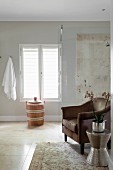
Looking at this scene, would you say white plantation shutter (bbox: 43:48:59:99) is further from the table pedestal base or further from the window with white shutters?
the table pedestal base

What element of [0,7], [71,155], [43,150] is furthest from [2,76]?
[71,155]

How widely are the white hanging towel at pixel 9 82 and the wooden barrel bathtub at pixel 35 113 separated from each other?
0.62 metres

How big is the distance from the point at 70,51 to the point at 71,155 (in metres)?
3.22

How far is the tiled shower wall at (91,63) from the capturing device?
19.9ft

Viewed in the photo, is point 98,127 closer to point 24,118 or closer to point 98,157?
point 98,157

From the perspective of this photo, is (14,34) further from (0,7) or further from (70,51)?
(70,51)

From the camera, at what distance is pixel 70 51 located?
6148 mm

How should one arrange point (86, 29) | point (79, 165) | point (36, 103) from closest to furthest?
point (79, 165) → point (36, 103) → point (86, 29)

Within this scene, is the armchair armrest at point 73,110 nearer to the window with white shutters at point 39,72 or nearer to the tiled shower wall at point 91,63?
the tiled shower wall at point 91,63

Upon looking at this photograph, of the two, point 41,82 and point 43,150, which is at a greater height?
point 41,82

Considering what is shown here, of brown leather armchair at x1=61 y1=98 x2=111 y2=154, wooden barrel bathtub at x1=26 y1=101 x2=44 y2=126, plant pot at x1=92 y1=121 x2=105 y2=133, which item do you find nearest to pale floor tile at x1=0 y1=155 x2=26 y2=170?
brown leather armchair at x1=61 y1=98 x2=111 y2=154


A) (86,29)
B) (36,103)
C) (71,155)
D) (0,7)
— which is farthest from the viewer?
(86,29)

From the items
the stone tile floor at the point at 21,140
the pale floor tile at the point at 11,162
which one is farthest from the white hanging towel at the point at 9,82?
the pale floor tile at the point at 11,162

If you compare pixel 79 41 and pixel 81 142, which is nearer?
pixel 81 142
